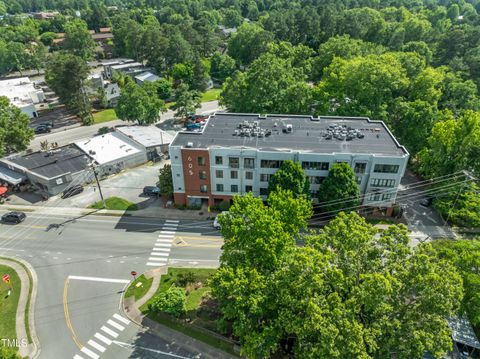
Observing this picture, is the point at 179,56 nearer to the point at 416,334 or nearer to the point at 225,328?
the point at 225,328

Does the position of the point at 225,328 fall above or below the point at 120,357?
above

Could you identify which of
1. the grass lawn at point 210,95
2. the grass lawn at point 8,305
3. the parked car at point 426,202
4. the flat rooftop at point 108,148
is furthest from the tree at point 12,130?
the parked car at point 426,202

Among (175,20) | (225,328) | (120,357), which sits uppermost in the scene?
(175,20)

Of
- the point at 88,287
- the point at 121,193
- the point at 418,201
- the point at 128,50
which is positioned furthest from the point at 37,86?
the point at 418,201

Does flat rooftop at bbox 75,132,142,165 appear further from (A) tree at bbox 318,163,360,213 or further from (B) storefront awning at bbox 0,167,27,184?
(A) tree at bbox 318,163,360,213

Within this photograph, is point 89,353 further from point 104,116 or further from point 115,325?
point 104,116

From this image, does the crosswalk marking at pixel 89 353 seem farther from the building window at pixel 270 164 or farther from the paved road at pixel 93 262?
the building window at pixel 270 164
